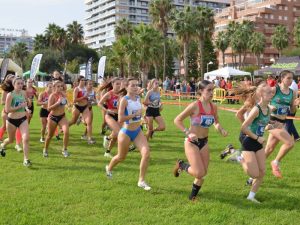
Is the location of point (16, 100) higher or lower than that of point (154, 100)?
higher

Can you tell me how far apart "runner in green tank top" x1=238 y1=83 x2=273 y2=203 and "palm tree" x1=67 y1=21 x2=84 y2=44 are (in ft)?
311

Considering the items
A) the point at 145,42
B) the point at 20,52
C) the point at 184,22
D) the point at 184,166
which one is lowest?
the point at 184,166

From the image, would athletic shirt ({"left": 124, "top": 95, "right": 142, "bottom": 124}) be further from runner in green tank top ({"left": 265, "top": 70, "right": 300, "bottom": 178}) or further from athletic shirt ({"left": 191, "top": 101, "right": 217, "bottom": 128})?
runner in green tank top ({"left": 265, "top": 70, "right": 300, "bottom": 178})

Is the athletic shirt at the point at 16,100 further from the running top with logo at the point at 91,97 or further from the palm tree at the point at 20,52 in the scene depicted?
the palm tree at the point at 20,52

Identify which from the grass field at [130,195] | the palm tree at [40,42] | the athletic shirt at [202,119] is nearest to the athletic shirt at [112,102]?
the grass field at [130,195]

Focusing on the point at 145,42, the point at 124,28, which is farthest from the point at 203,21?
the point at 124,28

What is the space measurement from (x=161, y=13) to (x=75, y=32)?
1509 inches

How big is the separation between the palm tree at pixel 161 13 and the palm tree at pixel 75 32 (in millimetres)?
36509

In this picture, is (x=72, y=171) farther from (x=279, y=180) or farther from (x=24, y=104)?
(x=279, y=180)

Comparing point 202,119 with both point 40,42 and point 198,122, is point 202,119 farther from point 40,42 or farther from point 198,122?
point 40,42

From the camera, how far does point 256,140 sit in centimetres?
613

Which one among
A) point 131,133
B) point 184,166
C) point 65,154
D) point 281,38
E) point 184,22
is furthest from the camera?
point 281,38

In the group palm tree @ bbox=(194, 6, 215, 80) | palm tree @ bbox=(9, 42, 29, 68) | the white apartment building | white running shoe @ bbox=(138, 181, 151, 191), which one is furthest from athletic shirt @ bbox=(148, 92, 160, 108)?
the white apartment building

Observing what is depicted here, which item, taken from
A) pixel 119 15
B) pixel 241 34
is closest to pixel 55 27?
pixel 241 34
